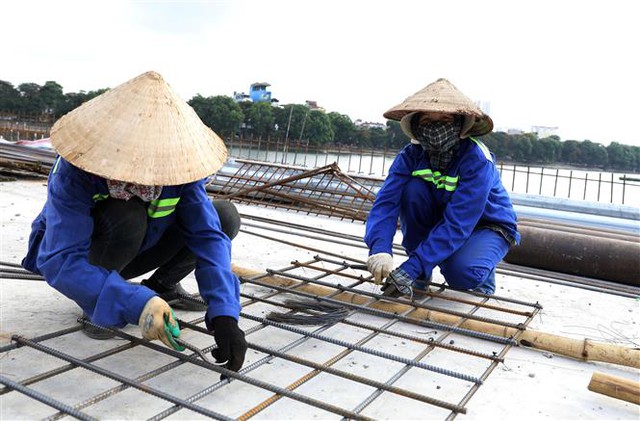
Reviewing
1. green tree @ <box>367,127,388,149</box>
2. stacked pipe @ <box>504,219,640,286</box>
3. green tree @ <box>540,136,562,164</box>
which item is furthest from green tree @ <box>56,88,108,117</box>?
stacked pipe @ <box>504,219,640,286</box>

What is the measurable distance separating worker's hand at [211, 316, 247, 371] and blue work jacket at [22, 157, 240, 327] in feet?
0.11

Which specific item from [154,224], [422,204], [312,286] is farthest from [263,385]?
[422,204]

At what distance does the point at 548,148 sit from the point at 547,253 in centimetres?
3683

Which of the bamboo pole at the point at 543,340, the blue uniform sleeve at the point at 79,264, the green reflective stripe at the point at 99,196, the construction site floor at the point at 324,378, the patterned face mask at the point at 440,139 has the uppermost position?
the patterned face mask at the point at 440,139

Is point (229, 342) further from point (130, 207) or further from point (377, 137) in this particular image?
point (377, 137)

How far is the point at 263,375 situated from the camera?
5.76ft

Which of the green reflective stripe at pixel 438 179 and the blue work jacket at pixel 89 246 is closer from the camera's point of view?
the blue work jacket at pixel 89 246

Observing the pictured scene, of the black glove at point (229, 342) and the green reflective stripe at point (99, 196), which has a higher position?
the green reflective stripe at point (99, 196)

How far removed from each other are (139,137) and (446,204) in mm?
1633

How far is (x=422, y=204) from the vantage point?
8.98ft

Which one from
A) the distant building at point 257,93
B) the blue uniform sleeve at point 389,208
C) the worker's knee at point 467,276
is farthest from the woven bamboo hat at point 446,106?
the distant building at point 257,93

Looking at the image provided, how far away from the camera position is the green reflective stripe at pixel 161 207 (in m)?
1.81

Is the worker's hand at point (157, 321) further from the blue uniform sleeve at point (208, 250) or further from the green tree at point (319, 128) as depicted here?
the green tree at point (319, 128)

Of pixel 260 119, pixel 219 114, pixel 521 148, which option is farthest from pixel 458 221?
pixel 260 119
